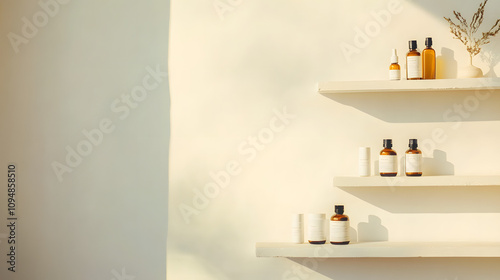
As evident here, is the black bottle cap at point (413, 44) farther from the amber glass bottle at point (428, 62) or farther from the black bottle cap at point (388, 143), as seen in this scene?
the black bottle cap at point (388, 143)

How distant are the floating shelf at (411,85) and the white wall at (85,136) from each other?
0.66m

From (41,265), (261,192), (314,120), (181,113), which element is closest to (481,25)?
(314,120)

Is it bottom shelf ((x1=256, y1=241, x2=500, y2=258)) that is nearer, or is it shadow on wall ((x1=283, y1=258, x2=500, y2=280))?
bottom shelf ((x1=256, y1=241, x2=500, y2=258))

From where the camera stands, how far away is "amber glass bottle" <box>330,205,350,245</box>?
214 centimetres

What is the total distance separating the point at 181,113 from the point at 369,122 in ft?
2.38

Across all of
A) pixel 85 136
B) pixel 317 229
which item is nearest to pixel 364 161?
pixel 317 229

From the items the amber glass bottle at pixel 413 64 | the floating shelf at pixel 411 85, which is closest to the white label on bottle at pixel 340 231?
the floating shelf at pixel 411 85

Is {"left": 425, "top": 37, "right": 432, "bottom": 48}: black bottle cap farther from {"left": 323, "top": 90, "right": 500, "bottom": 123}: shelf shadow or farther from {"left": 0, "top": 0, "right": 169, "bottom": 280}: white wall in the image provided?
{"left": 0, "top": 0, "right": 169, "bottom": 280}: white wall

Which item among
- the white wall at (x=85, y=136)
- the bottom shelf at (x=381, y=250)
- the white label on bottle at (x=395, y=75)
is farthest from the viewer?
the white wall at (x=85, y=136)

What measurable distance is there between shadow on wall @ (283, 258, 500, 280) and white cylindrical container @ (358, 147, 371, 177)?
335mm

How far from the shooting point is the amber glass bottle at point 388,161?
215 cm

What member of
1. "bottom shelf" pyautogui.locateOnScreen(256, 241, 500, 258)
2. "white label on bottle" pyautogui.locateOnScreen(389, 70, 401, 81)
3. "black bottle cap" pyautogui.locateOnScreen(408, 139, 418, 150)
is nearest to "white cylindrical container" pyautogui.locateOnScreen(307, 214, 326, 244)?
"bottom shelf" pyautogui.locateOnScreen(256, 241, 500, 258)

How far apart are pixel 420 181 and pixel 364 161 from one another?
212mm

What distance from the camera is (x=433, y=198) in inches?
87.5
